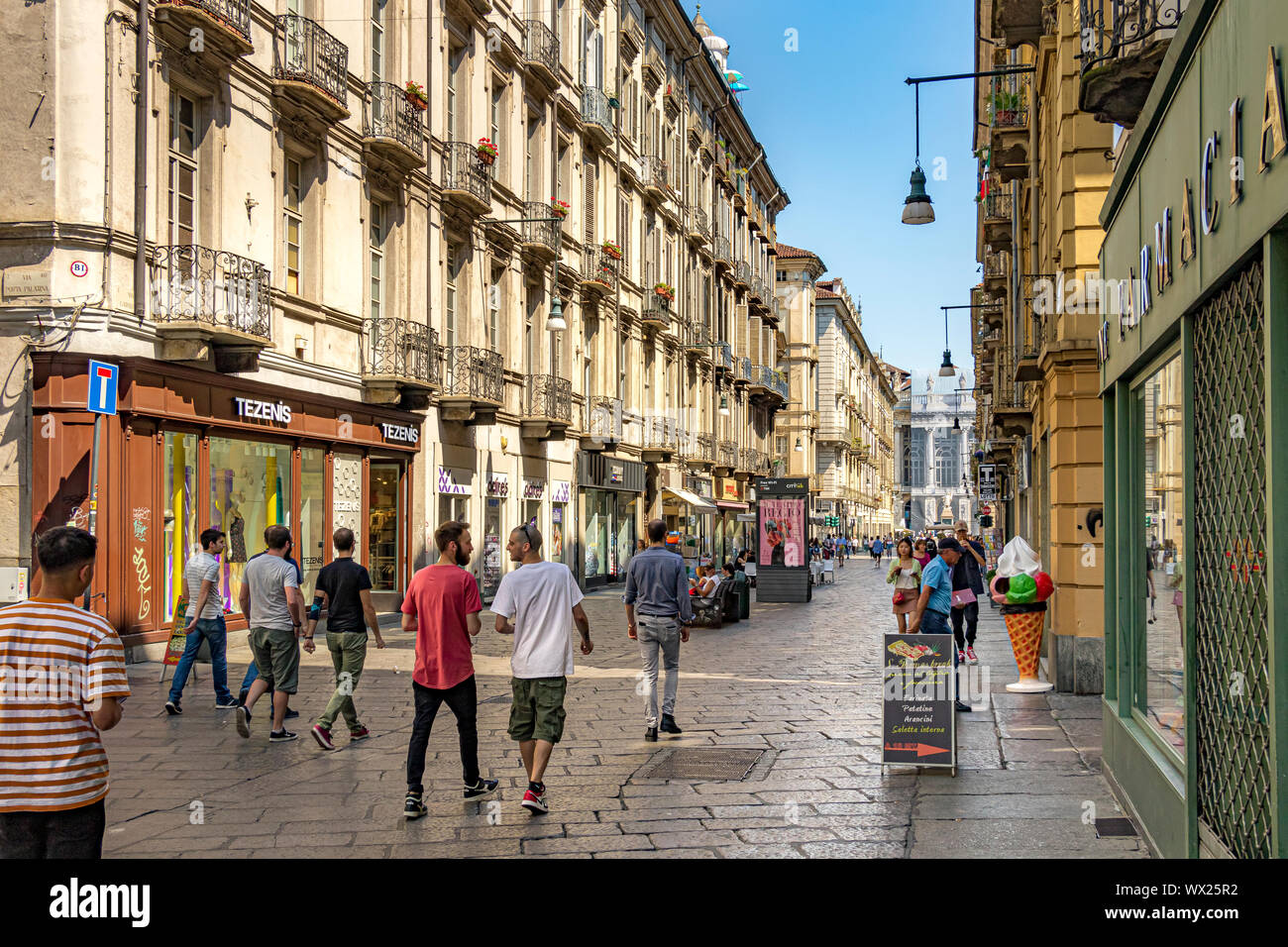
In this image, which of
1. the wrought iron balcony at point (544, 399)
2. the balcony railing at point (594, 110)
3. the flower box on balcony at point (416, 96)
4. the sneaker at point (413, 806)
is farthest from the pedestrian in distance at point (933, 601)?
the balcony railing at point (594, 110)

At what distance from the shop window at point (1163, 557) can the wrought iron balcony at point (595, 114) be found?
27.2 m

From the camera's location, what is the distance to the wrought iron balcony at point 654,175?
3931 centimetres

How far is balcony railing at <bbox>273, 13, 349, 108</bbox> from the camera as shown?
18828 millimetres

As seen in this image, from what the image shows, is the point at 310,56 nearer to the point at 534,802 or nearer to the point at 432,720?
the point at 432,720

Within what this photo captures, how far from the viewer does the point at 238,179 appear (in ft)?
57.9

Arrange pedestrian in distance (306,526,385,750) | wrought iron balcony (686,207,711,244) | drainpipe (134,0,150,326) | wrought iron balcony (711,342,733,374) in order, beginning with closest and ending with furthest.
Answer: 1. pedestrian in distance (306,526,385,750)
2. drainpipe (134,0,150,326)
3. wrought iron balcony (686,207,711,244)
4. wrought iron balcony (711,342,733,374)

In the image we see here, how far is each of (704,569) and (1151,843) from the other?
1749 cm

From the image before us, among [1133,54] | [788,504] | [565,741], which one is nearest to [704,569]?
[788,504]

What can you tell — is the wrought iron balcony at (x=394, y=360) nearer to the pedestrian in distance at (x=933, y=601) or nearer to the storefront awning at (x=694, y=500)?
the pedestrian in distance at (x=933, y=601)

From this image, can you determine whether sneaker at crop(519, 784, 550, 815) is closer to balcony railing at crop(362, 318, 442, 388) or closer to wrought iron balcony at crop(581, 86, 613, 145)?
balcony railing at crop(362, 318, 442, 388)

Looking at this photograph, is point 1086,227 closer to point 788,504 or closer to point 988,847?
point 988,847

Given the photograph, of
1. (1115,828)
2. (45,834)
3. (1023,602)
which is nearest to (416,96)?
(1023,602)

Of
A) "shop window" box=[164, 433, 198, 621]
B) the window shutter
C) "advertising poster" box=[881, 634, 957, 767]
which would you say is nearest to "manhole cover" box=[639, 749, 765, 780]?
"advertising poster" box=[881, 634, 957, 767]

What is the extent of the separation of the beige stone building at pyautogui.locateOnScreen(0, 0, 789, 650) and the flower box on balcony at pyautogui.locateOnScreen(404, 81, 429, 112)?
97mm
